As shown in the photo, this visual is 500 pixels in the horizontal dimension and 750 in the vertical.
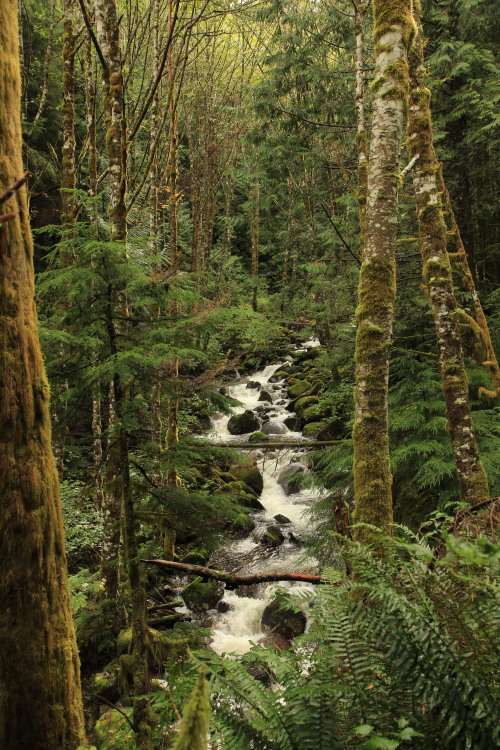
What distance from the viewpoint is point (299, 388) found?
1620 cm

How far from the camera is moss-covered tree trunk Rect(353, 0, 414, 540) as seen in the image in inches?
129

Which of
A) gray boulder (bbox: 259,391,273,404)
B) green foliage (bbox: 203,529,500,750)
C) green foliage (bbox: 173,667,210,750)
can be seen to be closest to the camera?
green foliage (bbox: 173,667,210,750)

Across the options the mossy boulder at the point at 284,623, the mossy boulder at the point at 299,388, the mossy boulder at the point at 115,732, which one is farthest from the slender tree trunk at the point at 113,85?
the mossy boulder at the point at 299,388

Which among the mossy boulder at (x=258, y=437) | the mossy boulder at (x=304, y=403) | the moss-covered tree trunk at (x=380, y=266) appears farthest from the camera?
the mossy boulder at (x=304, y=403)

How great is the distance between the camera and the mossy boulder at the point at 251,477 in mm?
11406

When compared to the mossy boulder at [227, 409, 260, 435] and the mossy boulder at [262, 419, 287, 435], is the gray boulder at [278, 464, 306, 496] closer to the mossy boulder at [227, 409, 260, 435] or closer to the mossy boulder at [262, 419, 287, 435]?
the mossy boulder at [262, 419, 287, 435]

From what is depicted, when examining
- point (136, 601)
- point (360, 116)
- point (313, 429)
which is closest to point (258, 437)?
point (313, 429)

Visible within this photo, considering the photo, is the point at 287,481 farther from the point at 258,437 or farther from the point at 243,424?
the point at 243,424

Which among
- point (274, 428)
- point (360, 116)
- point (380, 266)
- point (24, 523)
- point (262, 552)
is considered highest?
point (360, 116)

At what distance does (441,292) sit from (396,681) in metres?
4.22

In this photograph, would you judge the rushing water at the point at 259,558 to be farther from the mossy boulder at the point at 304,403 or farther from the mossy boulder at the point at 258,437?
the mossy boulder at the point at 304,403

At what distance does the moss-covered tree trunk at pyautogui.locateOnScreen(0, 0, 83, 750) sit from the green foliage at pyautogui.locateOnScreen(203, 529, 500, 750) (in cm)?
73

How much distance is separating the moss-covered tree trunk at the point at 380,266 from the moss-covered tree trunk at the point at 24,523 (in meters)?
2.15

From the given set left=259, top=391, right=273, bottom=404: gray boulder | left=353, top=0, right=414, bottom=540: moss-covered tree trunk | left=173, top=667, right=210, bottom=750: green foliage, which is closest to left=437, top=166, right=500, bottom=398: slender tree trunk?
left=353, top=0, right=414, bottom=540: moss-covered tree trunk
